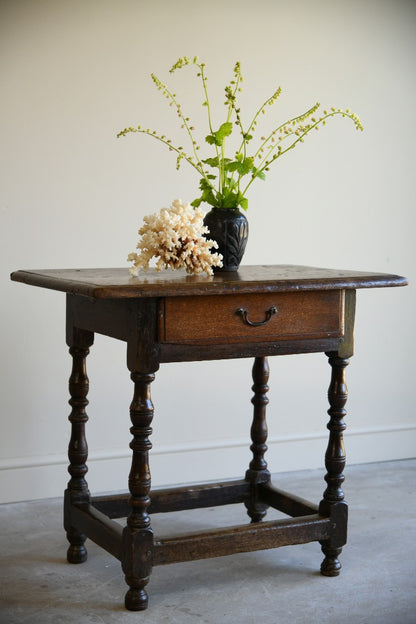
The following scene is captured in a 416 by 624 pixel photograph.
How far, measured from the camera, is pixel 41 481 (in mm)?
3412

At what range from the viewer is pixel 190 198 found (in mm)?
3627

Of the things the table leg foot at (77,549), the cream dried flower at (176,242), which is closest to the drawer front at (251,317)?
the cream dried flower at (176,242)

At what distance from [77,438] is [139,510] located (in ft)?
1.54

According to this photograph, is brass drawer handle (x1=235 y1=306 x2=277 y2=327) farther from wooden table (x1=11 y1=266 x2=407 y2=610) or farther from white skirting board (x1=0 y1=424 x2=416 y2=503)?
white skirting board (x1=0 y1=424 x2=416 y2=503)

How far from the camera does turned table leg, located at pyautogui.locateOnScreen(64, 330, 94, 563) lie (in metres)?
2.75

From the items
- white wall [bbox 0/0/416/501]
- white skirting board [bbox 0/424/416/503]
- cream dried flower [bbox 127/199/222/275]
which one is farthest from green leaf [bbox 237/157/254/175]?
white skirting board [bbox 0/424/416/503]

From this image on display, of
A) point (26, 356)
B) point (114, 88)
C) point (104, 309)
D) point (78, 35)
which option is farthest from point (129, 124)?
point (104, 309)

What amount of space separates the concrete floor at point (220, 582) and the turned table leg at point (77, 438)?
0.08 metres

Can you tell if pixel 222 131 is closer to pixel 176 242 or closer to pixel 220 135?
pixel 220 135

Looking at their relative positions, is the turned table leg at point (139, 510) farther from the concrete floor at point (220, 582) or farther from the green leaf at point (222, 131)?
the green leaf at point (222, 131)

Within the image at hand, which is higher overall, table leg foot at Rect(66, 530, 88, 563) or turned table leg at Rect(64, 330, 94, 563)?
turned table leg at Rect(64, 330, 94, 563)

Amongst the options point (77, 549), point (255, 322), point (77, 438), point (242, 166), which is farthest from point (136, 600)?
point (242, 166)

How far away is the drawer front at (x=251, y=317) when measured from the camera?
232cm

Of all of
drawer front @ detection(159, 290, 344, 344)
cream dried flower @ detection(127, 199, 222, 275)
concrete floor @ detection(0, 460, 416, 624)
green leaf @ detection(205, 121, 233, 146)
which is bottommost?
concrete floor @ detection(0, 460, 416, 624)
